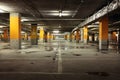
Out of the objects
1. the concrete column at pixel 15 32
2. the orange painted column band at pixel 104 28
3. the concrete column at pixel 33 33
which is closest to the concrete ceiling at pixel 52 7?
the concrete column at pixel 15 32

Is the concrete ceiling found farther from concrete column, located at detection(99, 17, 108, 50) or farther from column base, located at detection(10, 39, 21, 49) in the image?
column base, located at detection(10, 39, 21, 49)

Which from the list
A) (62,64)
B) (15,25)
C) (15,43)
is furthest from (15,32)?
(62,64)

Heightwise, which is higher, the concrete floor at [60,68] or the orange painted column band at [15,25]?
the orange painted column band at [15,25]

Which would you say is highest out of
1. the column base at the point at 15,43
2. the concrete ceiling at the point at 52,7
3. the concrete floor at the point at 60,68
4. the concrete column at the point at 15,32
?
the concrete ceiling at the point at 52,7

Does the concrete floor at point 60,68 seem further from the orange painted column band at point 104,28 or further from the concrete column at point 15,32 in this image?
the concrete column at point 15,32

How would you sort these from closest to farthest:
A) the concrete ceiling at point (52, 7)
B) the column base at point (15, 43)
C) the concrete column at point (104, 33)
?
the concrete ceiling at point (52, 7), the concrete column at point (104, 33), the column base at point (15, 43)

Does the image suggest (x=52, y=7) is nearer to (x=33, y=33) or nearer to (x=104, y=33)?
(x=104, y=33)

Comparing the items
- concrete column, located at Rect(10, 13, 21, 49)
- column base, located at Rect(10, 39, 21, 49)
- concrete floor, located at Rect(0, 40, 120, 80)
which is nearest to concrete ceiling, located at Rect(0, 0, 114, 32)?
concrete column, located at Rect(10, 13, 21, 49)

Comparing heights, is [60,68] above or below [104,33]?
below

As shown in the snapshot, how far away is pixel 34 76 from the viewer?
23.7ft

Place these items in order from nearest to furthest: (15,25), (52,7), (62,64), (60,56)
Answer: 1. (62,64)
2. (60,56)
3. (52,7)
4. (15,25)

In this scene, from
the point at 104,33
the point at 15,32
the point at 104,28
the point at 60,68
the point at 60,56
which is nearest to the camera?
the point at 60,68

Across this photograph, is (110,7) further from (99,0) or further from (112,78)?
(112,78)

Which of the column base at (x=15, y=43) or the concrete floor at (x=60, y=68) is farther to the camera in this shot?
the column base at (x=15, y=43)
